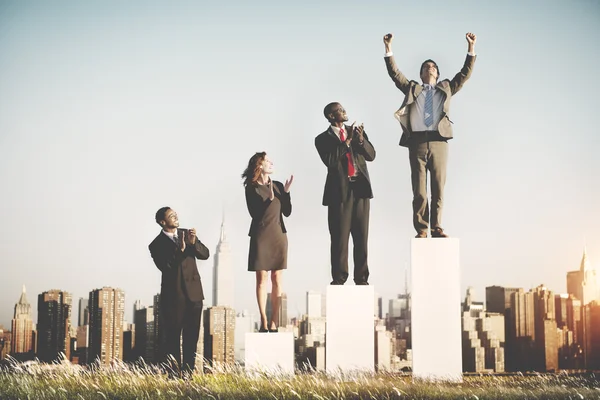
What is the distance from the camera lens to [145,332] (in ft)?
35.7

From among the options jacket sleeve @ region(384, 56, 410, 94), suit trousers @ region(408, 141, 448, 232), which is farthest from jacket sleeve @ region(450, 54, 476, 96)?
suit trousers @ region(408, 141, 448, 232)

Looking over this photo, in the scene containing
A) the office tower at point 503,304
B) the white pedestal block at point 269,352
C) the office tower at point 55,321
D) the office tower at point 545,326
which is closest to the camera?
the white pedestal block at point 269,352

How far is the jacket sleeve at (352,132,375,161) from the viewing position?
8578 millimetres

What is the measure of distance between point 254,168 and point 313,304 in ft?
9.46

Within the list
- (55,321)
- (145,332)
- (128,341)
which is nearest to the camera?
(145,332)

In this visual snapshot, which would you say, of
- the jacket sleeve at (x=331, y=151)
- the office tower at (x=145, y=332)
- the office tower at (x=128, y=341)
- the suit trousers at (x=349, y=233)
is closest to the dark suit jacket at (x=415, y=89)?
the jacket sleeve at (x=331, y=151)

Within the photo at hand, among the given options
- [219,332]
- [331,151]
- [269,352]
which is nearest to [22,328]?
[219,332]

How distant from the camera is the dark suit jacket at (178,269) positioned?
341 inches

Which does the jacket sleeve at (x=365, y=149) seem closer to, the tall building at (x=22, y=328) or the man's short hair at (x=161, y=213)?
the man's short hair at (x=161, y=213)

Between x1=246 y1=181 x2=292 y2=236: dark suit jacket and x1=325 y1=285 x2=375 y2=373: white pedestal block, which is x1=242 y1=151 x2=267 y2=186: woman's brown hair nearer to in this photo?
x1=246 y1=181 x2=292 y2=236: dark suit jacket

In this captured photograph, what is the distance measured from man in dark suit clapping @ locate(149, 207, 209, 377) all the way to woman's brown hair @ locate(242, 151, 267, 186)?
77 cm

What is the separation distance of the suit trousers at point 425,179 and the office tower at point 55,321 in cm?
524

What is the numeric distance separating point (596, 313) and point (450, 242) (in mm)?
7268

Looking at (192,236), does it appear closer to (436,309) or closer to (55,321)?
(436,309)
